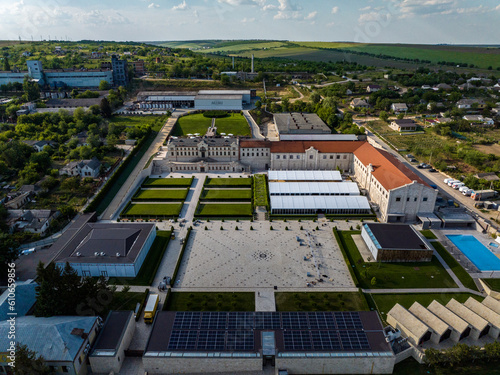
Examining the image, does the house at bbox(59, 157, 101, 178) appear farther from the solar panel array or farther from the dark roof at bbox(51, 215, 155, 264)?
the solar panel array

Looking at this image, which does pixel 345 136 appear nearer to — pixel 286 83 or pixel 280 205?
pixel 280 205

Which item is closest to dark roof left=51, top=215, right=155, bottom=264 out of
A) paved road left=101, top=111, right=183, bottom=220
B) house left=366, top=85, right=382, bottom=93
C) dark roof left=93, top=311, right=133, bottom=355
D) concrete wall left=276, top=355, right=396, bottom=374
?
paved road left=101, top=111, right=183, bottom=220

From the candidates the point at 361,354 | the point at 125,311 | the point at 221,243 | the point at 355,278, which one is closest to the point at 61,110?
the point at 221,243

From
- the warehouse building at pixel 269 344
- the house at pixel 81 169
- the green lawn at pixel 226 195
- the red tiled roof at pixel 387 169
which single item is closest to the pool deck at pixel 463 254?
the red tiled roof at pixel 387 169

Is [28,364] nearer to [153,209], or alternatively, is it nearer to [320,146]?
[153,209]

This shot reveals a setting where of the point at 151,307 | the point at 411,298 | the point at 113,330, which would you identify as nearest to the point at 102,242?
the point at 151,307

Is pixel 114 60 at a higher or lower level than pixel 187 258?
higher

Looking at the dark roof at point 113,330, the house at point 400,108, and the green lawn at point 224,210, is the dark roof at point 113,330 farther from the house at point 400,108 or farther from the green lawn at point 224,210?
the house at point 400,108
